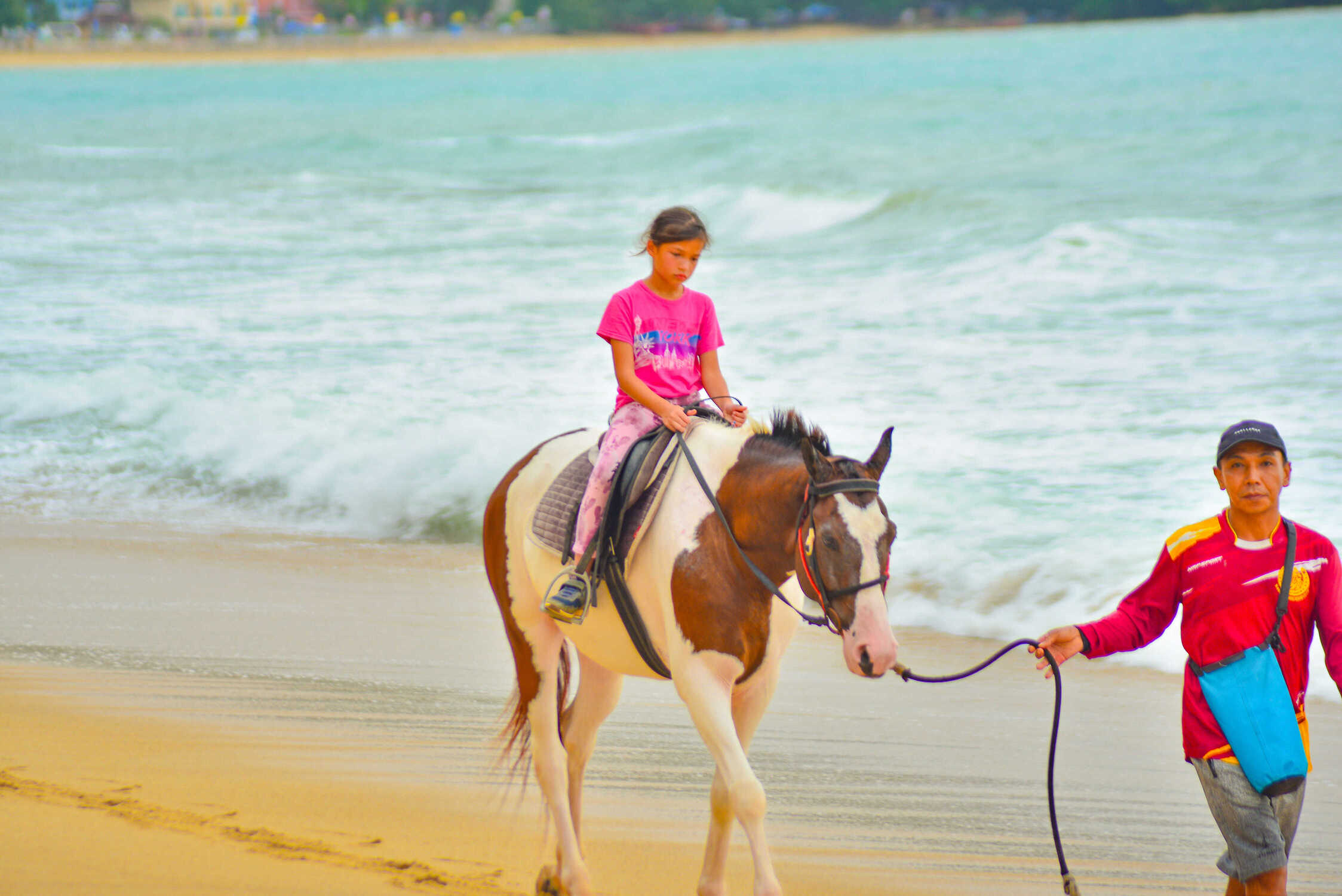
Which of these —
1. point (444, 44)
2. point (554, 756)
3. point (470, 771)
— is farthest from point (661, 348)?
point (444, 44)

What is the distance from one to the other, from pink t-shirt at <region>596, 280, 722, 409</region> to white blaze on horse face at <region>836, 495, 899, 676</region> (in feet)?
2.61

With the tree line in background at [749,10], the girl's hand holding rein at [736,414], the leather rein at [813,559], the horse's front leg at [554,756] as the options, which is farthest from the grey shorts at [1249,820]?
the tree line in background at [749,10]

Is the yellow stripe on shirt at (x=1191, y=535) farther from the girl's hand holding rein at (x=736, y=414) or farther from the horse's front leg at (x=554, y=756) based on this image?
the horse's front leg at (x=554, y=756)

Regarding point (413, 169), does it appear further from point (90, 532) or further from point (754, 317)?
point (90, 532)

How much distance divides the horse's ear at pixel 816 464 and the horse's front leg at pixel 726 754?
52 centimetres

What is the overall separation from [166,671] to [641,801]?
2.32 meters

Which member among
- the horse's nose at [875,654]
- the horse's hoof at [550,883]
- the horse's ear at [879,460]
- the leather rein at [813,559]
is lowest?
the horse's hoof at [550,883]

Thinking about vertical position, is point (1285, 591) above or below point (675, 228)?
below

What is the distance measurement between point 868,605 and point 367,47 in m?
119

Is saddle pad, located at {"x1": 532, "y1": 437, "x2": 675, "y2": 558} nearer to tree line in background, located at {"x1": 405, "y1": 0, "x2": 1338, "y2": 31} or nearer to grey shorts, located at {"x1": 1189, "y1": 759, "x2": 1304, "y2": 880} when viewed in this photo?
grey shorts, located at {"x1": 1189, "y1": 759, "x2": 1304, "y2": 880}

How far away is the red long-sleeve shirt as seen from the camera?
8.54 ft

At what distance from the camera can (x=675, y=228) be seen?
344 centimetres

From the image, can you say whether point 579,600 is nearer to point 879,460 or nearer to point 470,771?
point 879,460

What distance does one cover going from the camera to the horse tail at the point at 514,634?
3852 millimetres
